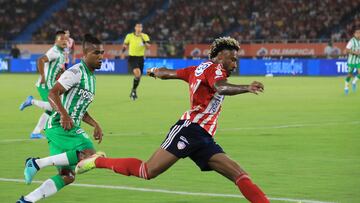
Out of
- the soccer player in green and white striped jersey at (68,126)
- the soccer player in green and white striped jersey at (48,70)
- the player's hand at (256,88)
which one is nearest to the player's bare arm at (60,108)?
the soccer player in green and white striped jersey at (68,126)

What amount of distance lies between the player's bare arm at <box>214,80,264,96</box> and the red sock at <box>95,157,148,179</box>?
1177mm

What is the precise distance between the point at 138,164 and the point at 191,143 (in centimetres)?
62

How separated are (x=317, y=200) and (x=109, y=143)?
22.3 feet

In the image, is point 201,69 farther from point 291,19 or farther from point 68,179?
point 291,19

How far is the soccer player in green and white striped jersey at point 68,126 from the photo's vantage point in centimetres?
910

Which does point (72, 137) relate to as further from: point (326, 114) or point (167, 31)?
point (167, 31)

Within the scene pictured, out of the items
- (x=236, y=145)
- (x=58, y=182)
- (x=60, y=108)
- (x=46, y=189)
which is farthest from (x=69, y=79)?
(x=236, y=145)

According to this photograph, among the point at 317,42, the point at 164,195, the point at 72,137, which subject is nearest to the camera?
the point at 72,137

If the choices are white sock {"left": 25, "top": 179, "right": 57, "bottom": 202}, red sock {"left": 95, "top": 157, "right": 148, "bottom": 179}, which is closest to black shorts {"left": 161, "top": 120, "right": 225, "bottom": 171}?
red sock {"left": 95, "top": 157, "right": 148, "bottom": 179}

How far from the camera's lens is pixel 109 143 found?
16.0 meters

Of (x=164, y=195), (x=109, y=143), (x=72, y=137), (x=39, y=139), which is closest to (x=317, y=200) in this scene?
(x=164, y=195)

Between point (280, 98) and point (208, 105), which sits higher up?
point (208, 105)

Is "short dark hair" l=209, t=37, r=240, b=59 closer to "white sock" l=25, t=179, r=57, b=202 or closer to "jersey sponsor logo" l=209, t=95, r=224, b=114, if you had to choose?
"jersey sponsor logo" l=209, t=95, r=224, b=114

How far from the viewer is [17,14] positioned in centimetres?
6756
